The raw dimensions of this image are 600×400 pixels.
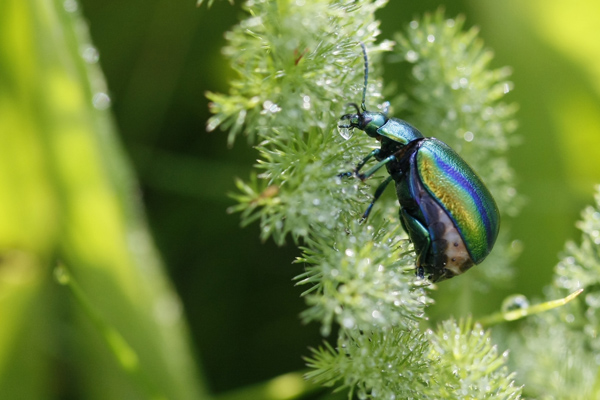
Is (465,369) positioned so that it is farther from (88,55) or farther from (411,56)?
(88,55)

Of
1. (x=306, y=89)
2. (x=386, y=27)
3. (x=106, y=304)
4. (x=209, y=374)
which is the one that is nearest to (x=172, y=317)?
(x=106, y=304)

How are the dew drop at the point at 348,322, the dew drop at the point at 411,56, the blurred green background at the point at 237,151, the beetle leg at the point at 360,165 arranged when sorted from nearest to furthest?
the dew drop at the point at 348,322 < the beetle leg at the point at 360,165 < the dew drop at the point at 411,56 < the blurred green background at the point at 237,151


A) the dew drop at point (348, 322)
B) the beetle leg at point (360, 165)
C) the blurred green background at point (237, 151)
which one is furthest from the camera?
the blurred green background at point (237, 151)

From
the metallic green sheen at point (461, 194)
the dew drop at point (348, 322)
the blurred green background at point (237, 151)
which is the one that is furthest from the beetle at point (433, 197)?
the blurred green background at point (237, 151)

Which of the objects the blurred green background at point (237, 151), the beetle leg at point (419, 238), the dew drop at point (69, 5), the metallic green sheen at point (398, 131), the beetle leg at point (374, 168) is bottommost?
the blurred green background at point (237, 151)

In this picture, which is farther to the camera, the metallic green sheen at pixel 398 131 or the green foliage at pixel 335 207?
the metallic green sheen at pixel 398 131

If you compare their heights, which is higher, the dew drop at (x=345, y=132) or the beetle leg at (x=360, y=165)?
the dew drop at (x=345, y=132)

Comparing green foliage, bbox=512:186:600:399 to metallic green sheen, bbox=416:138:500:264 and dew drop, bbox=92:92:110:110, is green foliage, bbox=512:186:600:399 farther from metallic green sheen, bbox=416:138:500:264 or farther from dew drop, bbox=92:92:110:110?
dew drop, bbox=92:92:110:110

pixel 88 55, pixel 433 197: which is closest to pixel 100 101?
pixel 88 55

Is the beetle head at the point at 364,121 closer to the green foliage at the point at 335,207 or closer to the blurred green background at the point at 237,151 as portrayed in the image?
the green foliage at the point at 335,207
